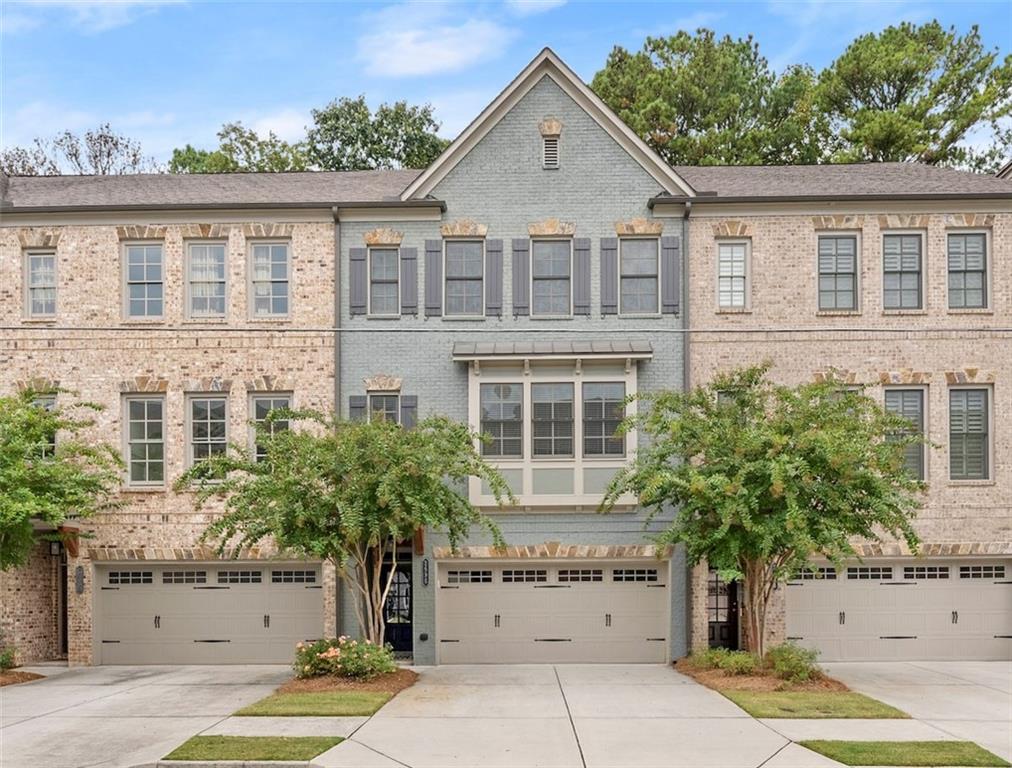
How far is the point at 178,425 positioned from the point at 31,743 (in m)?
7.98

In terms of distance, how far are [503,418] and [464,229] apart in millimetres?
3893

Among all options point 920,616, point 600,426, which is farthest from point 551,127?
point 920,616

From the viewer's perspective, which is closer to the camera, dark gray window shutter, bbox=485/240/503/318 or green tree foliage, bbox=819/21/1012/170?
dark gray window shutter, bbox=485/240/503/318

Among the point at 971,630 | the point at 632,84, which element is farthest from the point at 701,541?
the point at 632,84

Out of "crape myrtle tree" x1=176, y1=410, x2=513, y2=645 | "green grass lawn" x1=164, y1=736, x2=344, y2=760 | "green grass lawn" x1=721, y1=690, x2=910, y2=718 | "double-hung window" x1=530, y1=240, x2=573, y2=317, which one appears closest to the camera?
"green grass lawn" x1=164, y1=736, x2=344, y2=760

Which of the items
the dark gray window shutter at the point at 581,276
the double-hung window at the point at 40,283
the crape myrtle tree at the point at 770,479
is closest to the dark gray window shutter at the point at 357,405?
the dark gray window shutter at the point at 581,276

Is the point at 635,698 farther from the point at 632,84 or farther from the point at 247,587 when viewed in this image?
the point at 632,84

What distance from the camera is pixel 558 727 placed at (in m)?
12.3

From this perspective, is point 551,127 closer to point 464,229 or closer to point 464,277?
point 464,229

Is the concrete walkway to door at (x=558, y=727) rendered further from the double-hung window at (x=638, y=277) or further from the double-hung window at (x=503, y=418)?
the double-hung window at (x=638, y=277)

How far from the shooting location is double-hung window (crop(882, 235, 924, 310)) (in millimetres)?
18812

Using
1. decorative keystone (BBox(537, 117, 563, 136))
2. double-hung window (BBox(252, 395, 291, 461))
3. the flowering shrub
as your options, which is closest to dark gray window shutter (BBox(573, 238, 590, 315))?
decorative keystone (BBox(537, 117, 563, 136))

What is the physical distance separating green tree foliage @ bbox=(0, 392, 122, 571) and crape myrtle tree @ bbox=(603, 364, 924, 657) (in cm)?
955

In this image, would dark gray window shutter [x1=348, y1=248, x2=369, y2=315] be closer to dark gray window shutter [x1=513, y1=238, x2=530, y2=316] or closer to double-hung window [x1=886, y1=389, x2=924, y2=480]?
dark gray window shutter [x1=513, y1=238, x2=530, y2=316]
